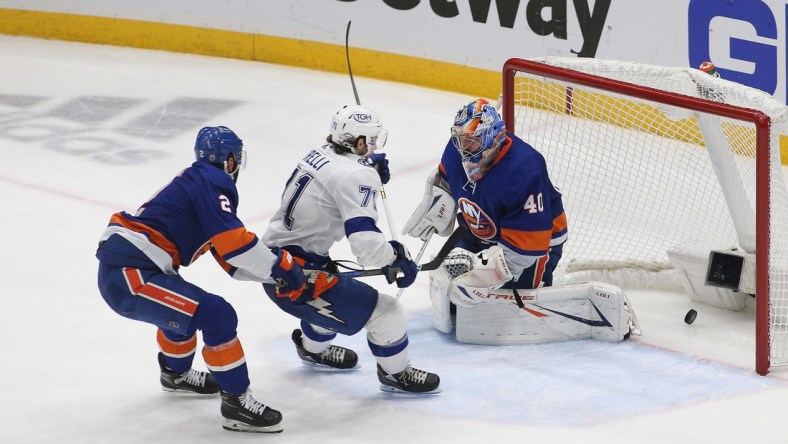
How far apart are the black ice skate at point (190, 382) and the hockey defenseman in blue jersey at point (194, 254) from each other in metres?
0.25

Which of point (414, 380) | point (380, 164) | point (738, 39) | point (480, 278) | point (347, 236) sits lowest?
point (414, 380)

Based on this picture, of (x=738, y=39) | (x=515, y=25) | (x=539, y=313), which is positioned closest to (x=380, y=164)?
(x=539, y=313)

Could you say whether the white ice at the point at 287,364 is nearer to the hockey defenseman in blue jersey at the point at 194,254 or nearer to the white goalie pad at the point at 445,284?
the white goalie pad at the point at 445,284

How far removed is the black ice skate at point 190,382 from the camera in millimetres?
3891

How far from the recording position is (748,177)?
455 cm

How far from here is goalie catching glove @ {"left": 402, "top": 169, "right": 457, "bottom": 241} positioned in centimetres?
436

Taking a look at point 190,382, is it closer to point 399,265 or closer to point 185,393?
point 185,393

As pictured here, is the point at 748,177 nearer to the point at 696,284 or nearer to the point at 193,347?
the point at 696,284

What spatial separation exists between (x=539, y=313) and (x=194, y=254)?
1.24 meters

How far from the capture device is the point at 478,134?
395 centimetres

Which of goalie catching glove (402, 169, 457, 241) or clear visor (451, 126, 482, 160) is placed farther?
goalie catching glove (402, 169, 457, 241)

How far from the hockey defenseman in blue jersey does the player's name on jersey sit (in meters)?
0.21

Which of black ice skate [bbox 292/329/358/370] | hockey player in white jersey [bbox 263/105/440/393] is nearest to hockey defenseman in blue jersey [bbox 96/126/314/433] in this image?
hockey player in white jersey [bbox 263/105/440/393]

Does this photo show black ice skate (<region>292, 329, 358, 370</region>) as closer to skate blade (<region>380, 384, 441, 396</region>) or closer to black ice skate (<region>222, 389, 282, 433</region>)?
skate blade (<region>380, 384, 441, 396</region>)
